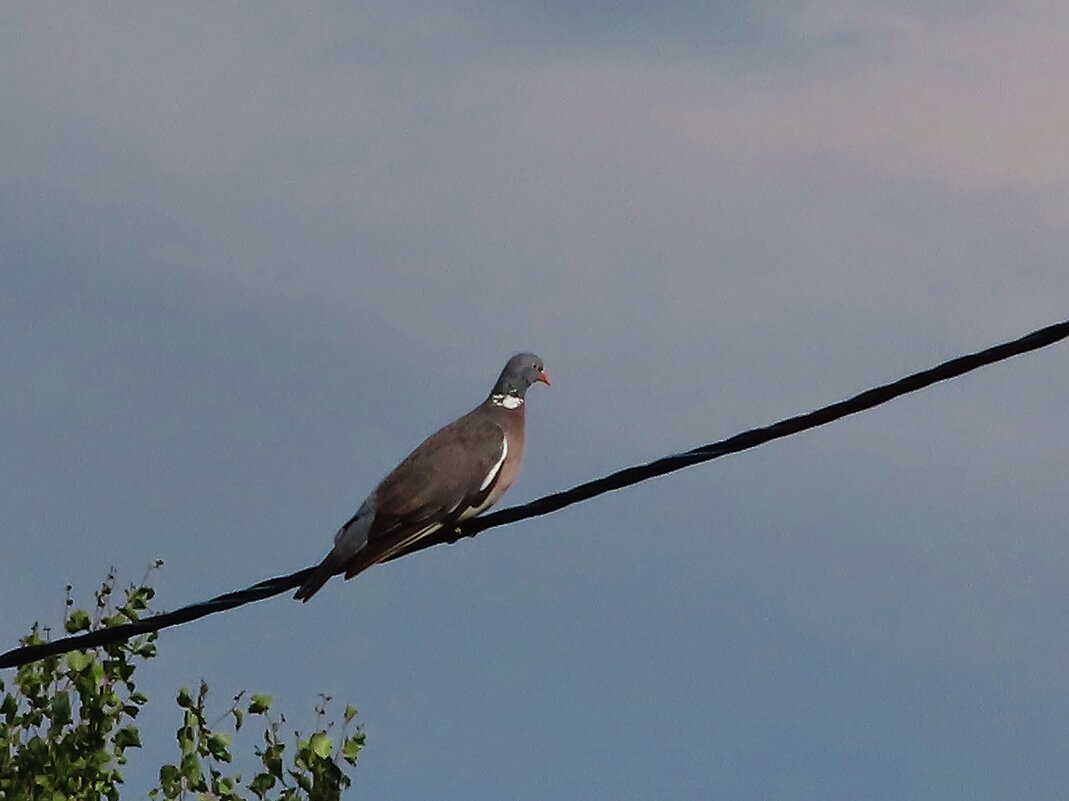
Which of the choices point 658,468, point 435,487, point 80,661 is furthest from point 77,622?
point 658,468

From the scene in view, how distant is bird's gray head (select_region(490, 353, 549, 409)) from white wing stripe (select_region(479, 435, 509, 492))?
0.75 metres

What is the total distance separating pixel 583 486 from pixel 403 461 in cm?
431

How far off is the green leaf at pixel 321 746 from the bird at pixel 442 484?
1.12 metres

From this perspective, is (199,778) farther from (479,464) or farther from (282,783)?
(479,464)

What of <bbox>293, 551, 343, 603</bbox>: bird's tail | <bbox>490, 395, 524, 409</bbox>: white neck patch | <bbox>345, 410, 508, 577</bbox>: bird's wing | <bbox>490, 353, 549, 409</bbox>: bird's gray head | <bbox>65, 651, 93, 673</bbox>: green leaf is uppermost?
<bbox>490, 353, 549, 409</bbox>: bird's gray head

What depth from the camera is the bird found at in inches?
425

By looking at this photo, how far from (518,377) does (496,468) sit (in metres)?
1.38

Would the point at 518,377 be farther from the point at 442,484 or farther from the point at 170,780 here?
the point at 170,780

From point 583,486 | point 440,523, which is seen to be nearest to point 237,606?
point 583,486

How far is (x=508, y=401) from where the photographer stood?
13.3 m

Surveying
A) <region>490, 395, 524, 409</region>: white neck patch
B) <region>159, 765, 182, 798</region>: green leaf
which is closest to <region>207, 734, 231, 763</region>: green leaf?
<region>159, 765, 182, 798</region>: green leaf

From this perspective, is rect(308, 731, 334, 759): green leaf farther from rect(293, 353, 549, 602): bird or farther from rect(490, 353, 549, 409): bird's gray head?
rect(490, 353, 549, 409): bird's gray head

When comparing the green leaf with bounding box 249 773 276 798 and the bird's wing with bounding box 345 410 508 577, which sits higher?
the bird's wing with bounding box 345 410 508 577

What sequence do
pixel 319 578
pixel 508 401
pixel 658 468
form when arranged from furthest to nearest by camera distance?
1. pixel 508 401
2. pixel 319 578
3. pixel 658 468
